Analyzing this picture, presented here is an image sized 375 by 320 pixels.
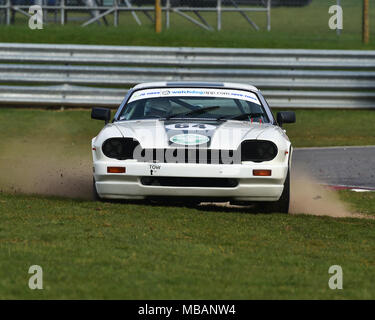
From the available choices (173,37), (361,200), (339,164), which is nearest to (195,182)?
(361,200)

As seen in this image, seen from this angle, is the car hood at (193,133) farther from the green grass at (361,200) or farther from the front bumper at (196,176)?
the green grass at (361,200)

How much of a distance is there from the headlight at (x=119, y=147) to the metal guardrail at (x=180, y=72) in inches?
347

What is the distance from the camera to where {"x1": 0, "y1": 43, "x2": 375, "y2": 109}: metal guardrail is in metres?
17.0

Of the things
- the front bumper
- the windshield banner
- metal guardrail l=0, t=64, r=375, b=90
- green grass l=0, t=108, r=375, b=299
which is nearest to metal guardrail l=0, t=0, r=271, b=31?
metal guardrail l=0, t=64, r=375, b=90

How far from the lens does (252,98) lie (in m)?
9.37

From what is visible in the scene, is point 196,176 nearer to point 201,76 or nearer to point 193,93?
point 193,93

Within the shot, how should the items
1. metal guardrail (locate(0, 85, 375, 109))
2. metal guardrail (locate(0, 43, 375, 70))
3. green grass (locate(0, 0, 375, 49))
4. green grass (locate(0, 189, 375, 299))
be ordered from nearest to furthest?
green grass (locate(0, 189, 375, 299)) → metal guardrail (locate(0, 85, 375, 109)) → metal guardrail (locate(0, 43, 375, 70)) → green grass (locate(0, 0, 375, 49))

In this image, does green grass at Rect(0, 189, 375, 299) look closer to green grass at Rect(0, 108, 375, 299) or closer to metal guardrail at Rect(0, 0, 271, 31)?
green grass at Rect(0, 108, 375, 299)

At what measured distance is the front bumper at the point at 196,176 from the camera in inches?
308

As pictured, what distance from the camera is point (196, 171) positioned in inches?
308

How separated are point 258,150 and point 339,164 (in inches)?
184

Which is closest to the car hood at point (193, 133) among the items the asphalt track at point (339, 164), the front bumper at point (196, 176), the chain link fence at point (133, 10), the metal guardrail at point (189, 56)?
the front bumper at point (196, 176)

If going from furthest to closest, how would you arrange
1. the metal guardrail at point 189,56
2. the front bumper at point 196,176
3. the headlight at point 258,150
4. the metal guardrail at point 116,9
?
the metal guardrail at point 116,9
the metal guardrail at point 189,56
the headlight at point 258,150
the front bumper at point 196,176

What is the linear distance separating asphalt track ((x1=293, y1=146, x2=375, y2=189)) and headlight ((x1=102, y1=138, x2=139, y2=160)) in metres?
3.59
